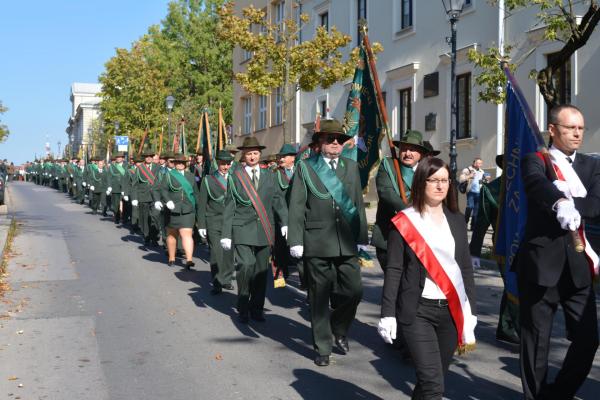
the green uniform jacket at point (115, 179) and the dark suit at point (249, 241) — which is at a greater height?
the green uniform jacket at point (115, 179)

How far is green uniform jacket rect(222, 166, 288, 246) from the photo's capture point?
7.98 metres

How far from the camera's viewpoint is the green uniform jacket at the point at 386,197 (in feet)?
21.4

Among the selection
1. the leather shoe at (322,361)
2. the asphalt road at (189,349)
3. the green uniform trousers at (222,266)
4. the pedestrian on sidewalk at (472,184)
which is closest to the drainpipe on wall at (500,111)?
the pedestrian on sidewalk at (472,184)

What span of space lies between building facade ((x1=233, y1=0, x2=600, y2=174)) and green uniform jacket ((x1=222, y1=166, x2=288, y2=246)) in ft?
29.8

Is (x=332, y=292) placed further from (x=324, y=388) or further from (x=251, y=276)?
(x=251, y=276)

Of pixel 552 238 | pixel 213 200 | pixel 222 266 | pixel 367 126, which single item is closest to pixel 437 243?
pixel 552 238

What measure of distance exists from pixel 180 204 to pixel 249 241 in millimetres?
4522

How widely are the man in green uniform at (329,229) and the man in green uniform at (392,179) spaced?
0.26 meters

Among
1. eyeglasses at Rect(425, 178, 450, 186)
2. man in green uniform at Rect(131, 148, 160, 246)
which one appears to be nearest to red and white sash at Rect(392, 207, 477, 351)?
eyeglasses at Rect(425, 178, 450, 186)

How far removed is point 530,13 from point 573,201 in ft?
51.9

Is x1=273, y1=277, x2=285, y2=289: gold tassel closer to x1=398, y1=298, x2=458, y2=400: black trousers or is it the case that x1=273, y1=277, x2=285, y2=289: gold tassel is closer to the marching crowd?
the marching crowd

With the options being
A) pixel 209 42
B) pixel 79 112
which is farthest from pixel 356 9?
pixel 79 112

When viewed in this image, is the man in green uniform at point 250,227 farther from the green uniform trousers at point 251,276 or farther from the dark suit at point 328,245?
the dark suit at point 328,245

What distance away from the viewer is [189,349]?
6.67 m
